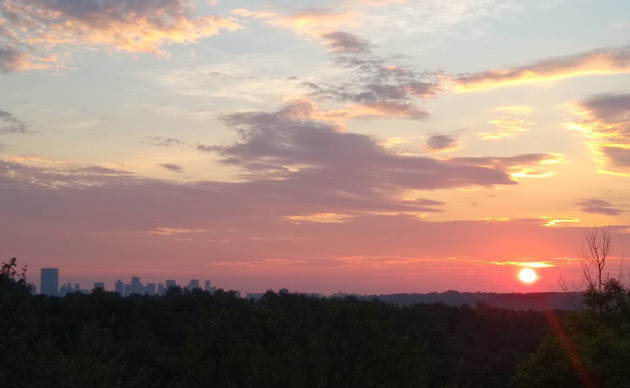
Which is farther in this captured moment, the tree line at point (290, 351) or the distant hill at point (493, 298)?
the distant hill at point (493, 298)

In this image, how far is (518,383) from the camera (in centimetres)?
3016

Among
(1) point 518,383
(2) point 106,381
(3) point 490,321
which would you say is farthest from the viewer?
(3) point 490,321

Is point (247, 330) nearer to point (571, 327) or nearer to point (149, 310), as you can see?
point (571, 327)

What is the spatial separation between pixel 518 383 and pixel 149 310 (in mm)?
51761

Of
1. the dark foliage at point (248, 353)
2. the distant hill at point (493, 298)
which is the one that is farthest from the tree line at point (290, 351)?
the distant hill at point (493, 298)

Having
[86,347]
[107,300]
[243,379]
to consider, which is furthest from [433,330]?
[86,347]

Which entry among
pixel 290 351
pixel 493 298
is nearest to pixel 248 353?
pixel 290 351

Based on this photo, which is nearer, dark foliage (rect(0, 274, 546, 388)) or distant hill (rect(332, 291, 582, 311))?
dark foliage (rect(0, 274, 546, 388))

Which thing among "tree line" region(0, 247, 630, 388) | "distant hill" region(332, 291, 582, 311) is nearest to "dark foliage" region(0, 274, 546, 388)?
"tree line" region(0, 247, 630, 388)

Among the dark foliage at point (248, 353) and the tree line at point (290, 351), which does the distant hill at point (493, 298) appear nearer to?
the dark foliage at point (248, 353)

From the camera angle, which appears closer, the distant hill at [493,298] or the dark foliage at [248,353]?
the dark foliage at [248,353]

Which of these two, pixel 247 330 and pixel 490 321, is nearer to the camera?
pixel 247 330

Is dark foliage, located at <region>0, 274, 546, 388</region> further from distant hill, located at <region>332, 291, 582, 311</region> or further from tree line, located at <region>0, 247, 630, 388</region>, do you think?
distant hill, located at <region>332, 291, 582, 311</region>

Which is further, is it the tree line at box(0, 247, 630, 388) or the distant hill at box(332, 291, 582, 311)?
the distant hill at box(332, 291, 582, 311)
